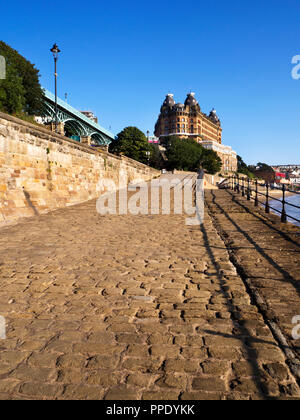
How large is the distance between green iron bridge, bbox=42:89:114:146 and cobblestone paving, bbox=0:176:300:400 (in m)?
31.3

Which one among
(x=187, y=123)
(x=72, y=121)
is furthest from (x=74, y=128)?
(x=187, y=123)

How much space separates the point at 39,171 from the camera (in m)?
12.1

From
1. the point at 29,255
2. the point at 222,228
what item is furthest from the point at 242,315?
the point at 222,228

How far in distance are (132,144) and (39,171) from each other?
169 ft

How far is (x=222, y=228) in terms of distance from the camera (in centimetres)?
900

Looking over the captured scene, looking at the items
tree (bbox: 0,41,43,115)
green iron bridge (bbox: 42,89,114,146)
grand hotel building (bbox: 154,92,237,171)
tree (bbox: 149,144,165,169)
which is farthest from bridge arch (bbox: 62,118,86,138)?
grand hotel building (bbox: 154,92,237,171)

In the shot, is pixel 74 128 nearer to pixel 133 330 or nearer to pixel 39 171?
pixel 39 171

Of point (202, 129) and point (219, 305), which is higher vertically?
point (202, 129)

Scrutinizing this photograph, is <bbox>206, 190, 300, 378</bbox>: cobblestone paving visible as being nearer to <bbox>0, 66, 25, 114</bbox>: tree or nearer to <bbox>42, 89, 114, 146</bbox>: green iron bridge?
<bbox>0, 66, 25, 114</bbox>: tree

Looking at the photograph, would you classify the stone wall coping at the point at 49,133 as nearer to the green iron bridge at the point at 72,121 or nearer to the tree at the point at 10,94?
the tree at the point at 10,94

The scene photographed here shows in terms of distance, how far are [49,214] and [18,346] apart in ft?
30.9

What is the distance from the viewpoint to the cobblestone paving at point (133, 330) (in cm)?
231

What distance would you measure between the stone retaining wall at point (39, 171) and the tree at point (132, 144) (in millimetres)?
44099
